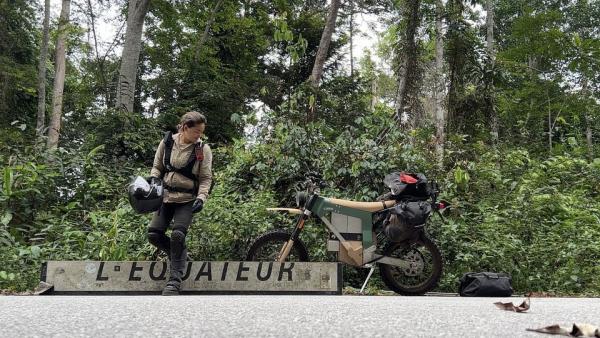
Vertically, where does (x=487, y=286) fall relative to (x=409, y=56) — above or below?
below

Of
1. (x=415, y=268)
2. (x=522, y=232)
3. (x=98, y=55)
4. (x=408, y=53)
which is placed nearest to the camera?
(x=415, y=268)

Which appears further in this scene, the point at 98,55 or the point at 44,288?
the point at 98,55

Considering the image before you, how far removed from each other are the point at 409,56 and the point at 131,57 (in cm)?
666

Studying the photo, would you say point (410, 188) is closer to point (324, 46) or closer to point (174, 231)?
point (174, 231)

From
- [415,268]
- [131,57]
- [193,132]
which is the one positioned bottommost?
[415,268]

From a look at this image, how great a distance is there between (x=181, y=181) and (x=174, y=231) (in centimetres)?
55

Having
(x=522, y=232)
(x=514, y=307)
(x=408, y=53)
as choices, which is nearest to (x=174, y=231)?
(x=514, y=307)

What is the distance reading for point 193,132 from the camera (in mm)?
5824

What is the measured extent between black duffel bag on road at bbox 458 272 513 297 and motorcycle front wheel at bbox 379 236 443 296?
440 millimetres

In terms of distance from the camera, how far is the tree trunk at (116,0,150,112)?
1254 cm

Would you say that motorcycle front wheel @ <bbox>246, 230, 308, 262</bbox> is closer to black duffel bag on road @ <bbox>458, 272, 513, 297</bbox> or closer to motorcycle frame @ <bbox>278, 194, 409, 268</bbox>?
motorcycle frame @ <bbox>278, 194, 409, 268</bbox>

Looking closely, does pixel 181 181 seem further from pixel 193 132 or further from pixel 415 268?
pixel 415 268

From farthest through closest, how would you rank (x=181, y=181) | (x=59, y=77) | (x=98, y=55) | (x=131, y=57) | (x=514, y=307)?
1. (x=98, y=55)
2. (x=59, y=77)
3. (x=131, y=57)
4. (x=181, y=181)
5. (x=514, y=307)

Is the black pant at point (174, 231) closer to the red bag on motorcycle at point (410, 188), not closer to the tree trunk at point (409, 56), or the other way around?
the red bag on motorcycle at point (410, 188)
